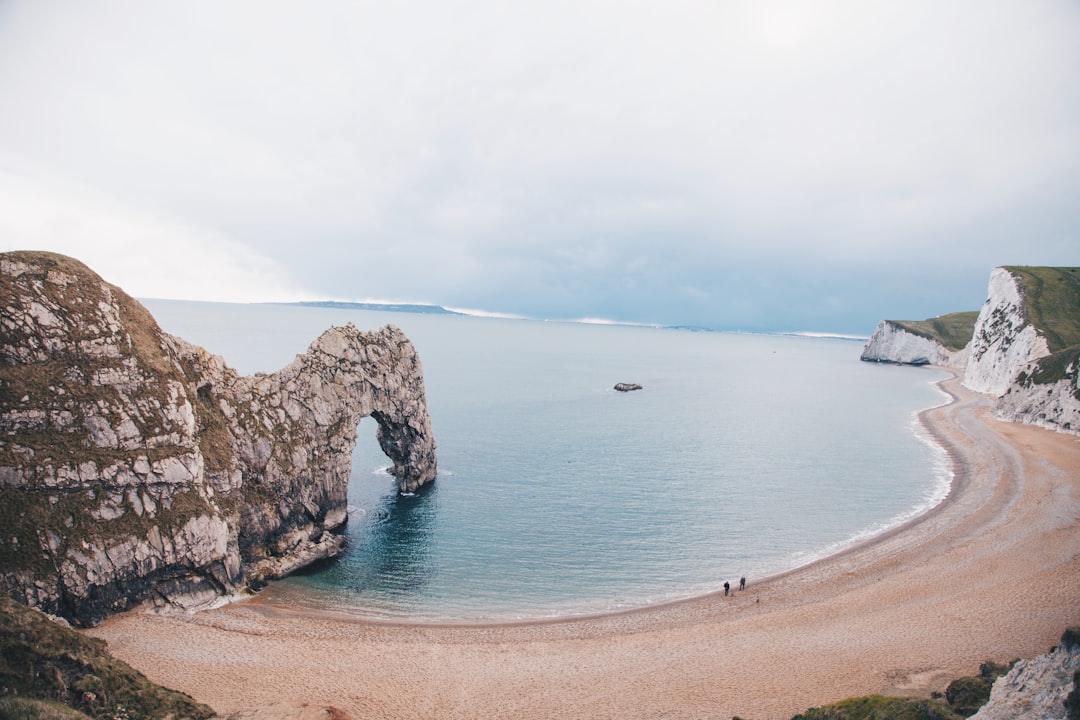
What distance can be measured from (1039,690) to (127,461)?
135 ft

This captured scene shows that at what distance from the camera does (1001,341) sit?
124250mm

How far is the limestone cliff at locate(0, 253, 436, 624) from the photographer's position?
96.6 feet

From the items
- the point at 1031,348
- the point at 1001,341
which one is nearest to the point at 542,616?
the point at 1031,348

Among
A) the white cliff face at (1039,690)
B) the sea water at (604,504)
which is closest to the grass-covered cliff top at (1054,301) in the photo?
the sea water at (604,504)

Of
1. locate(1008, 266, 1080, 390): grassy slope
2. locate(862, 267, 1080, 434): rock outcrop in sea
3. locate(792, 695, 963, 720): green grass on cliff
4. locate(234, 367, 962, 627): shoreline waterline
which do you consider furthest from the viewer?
locate(1008, 266, 1080, 390): grassy slope

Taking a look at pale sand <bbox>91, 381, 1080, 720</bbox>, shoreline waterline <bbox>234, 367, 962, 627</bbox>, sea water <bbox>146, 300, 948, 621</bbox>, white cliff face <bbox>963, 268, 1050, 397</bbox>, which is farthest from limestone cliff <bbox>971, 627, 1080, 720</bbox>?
white cliff face <bbox>963, 268, 1050, 397</bbox>

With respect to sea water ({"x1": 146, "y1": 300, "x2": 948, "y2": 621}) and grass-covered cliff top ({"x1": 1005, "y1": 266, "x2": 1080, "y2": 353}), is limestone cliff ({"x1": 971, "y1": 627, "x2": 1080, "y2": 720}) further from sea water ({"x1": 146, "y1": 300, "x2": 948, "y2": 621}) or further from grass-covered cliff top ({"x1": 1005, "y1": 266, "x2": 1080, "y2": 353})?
grass-covered cliff top ({"x1": 1005, "y1": 266, "x2": 1080, "y2": 353})

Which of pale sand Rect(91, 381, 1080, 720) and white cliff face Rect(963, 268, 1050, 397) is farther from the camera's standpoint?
white cliff face Rect(963, 268, 1050, 397)

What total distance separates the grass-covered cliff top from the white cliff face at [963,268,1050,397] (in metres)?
1.68

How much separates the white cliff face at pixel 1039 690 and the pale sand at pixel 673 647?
24.0 ft

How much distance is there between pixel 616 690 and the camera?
27.3 metres

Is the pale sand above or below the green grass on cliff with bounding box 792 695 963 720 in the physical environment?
below

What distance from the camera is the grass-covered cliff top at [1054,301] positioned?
108 metres

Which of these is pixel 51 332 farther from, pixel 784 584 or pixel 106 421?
pixel 784 584
